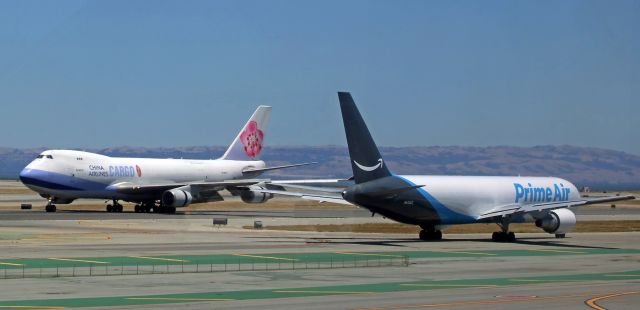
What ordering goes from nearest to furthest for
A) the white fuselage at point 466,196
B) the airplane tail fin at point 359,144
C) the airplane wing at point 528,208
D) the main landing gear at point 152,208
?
the airplane tail fin at point 359,144 < the white fuselage at point 466,196 < the airplane wing at point 528,208 < the main landing gear at point 152,208

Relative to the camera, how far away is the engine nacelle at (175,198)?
3499 inches

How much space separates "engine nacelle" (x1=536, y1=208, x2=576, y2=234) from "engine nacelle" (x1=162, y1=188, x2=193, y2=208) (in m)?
40.1

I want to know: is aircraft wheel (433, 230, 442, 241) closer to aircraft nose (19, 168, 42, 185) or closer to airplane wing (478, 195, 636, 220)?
airplane wing (478, 195, 636, 220)

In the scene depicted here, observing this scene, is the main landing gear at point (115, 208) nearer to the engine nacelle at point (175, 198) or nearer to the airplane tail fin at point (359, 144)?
the engine nacelle at point (175, 198)

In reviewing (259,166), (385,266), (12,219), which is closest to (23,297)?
(385,266)

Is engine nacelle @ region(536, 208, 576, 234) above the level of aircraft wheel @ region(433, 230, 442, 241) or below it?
above

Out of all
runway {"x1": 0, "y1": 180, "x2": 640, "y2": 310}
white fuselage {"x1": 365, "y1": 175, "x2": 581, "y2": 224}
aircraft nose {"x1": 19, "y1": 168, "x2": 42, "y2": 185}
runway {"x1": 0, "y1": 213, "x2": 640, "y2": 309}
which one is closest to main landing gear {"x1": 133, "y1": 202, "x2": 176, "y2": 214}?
aircraft nose {"x1": 19, "y1": 168, "x2": 42, "y2": 185}

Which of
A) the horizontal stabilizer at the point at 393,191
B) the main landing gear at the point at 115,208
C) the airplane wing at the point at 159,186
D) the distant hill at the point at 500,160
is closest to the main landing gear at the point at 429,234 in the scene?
the horizontal stabilizer at the point at 393,191

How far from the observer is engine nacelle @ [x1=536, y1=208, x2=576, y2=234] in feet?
184

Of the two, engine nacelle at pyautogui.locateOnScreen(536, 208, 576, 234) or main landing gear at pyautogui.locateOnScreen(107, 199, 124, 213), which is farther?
main landing gear at pyautogui.locateOnScreen(107, 199, 124, 213)

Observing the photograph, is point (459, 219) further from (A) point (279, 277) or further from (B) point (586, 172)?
(B) point (586, 172)

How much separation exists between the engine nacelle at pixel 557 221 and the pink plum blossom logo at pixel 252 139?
52.9 metres

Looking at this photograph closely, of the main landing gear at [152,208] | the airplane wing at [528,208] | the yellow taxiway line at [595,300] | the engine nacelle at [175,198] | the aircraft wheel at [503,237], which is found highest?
the engine nacelle at [175,198]

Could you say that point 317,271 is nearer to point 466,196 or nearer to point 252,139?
point 466,196
